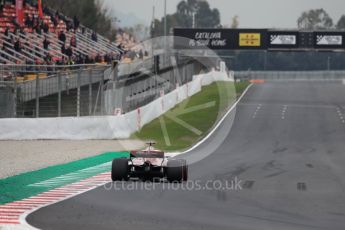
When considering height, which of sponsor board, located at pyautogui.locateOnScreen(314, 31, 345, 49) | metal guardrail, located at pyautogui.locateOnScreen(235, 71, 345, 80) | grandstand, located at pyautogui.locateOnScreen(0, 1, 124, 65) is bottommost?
metal guardrail, located at pyautogui.locateOnScreen(235, 71, 345, 80)

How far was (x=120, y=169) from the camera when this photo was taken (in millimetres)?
19328

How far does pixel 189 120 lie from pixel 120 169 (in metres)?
25.9

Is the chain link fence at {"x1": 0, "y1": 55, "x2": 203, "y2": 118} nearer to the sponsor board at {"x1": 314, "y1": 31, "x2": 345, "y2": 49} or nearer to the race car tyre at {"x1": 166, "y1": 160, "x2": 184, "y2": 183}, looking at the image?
the race car tyre at {"x1": 166, "y1": 160, "x2": 184, "y2": 183}

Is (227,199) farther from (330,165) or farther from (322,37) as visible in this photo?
(322,37)

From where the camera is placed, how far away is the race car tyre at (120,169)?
757 inches

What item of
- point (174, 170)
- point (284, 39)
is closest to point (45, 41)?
point (174, 170)

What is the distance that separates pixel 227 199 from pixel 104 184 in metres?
3.96

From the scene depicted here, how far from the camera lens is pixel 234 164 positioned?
26.7 m

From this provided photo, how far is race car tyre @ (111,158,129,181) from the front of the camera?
757 inches

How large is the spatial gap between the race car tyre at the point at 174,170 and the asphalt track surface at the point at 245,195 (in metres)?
0.30

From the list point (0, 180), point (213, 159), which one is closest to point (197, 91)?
point (213, 159)

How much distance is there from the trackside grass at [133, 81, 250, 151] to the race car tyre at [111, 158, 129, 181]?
1306 cm

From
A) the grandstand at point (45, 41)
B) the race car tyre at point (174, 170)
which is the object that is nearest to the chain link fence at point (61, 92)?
the grandstand at point (45, 41)

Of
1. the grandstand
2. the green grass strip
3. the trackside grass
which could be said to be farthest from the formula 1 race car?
the grandstand
